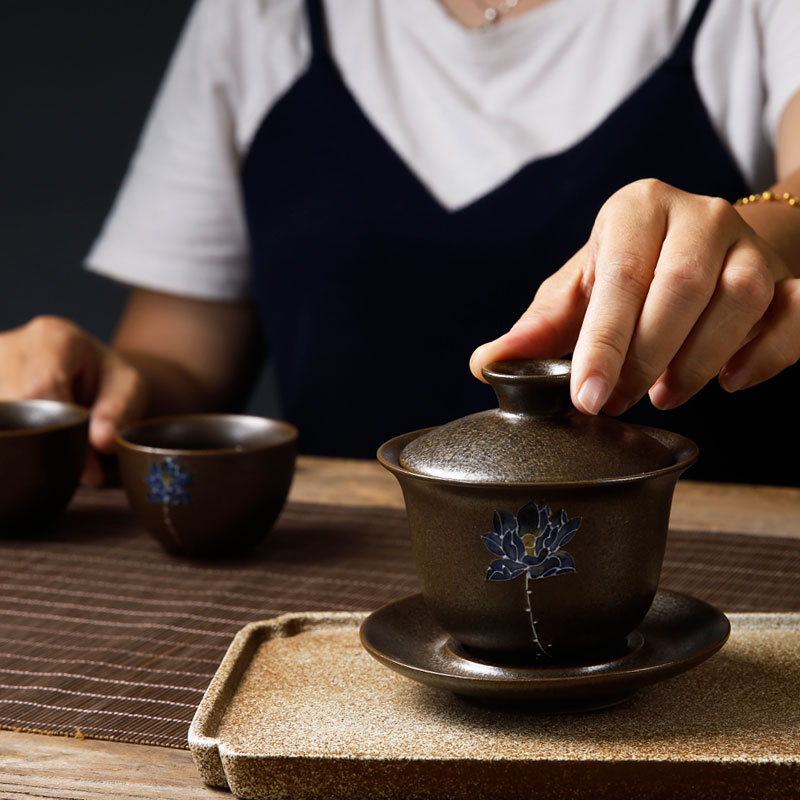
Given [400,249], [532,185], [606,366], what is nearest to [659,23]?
[532,185]

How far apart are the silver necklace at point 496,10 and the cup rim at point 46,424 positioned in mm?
916

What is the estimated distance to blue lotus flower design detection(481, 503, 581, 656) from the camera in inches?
25.9

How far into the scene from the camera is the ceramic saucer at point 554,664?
647mm

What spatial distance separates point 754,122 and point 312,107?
69 centimetres

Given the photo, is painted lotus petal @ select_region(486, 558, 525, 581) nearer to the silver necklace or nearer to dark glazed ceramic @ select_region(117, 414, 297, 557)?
dark glazed ceramic @ select_region(117, 414, 297, 557)

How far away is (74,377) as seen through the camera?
55.8 inches

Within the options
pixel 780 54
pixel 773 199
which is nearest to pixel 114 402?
pixel 773 199

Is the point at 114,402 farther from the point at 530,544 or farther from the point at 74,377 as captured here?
the point at 530,544

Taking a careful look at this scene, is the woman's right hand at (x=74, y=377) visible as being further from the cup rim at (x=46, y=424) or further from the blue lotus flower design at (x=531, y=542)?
the blue lotus flower design at (x=531, y=542)

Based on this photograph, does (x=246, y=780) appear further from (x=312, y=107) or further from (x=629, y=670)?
(x=312, y=107)

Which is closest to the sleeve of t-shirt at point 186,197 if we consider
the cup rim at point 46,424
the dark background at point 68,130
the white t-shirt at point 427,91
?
the white t-shirt at point 427,91

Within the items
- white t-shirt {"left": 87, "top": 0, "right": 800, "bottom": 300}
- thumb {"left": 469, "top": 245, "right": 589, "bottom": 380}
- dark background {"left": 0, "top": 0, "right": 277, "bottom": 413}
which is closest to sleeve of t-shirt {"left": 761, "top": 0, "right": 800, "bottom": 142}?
white t-shirt {"left": 87, "top": 0, "right": 800, "bottom": 300}

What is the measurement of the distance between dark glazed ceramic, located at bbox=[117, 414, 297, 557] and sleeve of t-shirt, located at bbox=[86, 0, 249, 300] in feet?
2.66

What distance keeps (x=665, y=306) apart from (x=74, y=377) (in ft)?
2.95
